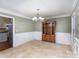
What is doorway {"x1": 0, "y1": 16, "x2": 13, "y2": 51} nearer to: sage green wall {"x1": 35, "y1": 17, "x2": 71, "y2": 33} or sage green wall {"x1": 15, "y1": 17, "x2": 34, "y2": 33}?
sage green wall {"x1": 15, "y1": 17, "x2": 34, "y2": 33}

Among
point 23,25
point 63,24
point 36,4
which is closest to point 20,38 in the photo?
point 23,25

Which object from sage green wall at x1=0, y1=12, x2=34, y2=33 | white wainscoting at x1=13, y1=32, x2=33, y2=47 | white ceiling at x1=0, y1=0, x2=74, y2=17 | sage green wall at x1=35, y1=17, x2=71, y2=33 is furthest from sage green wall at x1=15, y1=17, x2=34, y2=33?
sage green wall at x1=35, y1=17, x2=71, y2=33

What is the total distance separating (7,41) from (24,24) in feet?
6.68

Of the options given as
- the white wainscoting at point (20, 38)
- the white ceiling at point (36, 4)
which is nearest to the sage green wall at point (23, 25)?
the white wainscoting at point (20, 38)

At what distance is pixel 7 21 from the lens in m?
4.50

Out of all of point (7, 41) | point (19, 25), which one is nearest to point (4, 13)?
point (19, 25)

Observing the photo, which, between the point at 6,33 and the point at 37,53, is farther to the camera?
the point at 6,33

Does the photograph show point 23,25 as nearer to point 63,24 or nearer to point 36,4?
point 36,4

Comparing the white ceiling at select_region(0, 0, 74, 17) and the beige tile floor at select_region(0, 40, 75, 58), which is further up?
the white ceiling at select_region(0, 0, 74, 17)

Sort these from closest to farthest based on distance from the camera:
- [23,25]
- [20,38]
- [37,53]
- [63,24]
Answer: [37,53] → [20,38] → [63,24] → [23,25]

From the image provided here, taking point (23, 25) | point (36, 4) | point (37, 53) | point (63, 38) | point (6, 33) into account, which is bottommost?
point (37, 53)

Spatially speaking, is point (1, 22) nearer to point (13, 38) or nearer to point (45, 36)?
point (13, 38)

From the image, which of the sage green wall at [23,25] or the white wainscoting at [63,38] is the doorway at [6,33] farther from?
the white wainscoting at [63,38]

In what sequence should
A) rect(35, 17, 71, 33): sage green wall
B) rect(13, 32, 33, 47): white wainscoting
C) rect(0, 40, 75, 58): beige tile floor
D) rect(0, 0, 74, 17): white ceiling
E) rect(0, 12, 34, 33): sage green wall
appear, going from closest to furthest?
rect(0, 0, 74, 17): white ceiling, rect(0, 40, 75, 58): beige tile floor, rect(13, 32, 33, 47): white wainscoting, rect(0, 12, 34, 33): sage green wall, rect(35, 17, 71, 33): sage green wall
